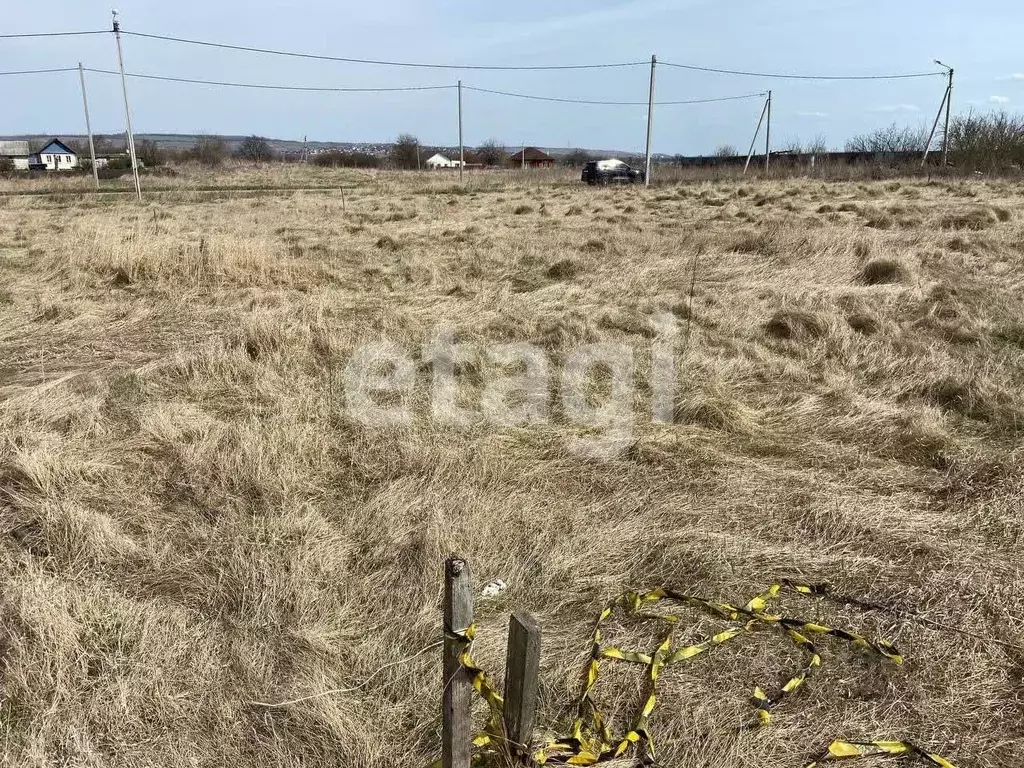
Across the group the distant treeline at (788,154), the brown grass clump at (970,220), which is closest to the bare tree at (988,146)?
the distant treeline at (788,154)

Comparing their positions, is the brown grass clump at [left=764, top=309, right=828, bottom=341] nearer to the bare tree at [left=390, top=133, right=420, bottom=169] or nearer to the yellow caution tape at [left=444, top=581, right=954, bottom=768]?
the yellow caution tape at [left=444, top=581, right=954, bottom=768]

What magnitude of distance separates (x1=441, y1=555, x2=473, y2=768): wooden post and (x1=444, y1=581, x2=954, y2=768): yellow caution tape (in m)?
0.02

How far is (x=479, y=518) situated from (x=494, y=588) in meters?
0.46

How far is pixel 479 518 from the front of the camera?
3.07 metres

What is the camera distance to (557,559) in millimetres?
2822

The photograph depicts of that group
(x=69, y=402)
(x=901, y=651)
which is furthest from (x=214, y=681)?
(x=69, y=402)

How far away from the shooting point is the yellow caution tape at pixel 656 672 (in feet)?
5.86

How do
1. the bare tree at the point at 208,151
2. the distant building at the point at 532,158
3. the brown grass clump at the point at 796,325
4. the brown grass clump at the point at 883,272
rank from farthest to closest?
the distant building at the point at 532,158 → the bare tree at the point at 208,151 → the brown grass clump at the point at 883,272 → the brown grass clump at the point at 796,325

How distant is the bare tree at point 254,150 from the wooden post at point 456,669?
6341 cm

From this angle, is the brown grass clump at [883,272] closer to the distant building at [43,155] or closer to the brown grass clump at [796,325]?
the brown grass clump at [796,325]

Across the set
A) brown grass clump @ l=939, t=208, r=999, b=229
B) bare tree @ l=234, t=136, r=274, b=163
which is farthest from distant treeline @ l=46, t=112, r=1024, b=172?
brown grass clump @ l=939, t=208, r=999, b=229

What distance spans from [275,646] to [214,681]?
0.22m

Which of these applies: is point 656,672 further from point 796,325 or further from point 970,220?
point 970,220

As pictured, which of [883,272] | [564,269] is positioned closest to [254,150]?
[564,269]
